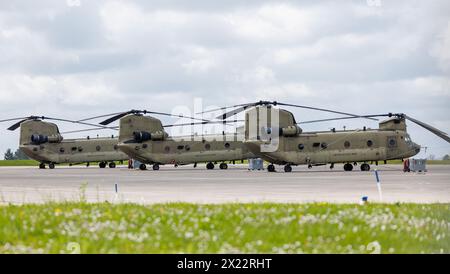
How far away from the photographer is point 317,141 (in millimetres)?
53156

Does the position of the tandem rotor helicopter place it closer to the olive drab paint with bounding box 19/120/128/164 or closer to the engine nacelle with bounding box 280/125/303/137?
the olive drab paint with bounding box 19/120/128/164

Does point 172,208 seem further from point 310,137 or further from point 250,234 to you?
point 310,137

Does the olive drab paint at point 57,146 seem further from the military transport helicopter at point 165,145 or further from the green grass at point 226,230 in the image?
the green grass at point 226,230

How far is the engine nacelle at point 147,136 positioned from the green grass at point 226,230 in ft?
152

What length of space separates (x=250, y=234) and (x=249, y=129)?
132 ft

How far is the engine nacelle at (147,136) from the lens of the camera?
6203 centimetres

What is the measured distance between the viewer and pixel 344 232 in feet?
39.5

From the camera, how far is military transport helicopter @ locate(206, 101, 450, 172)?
5172 centimetres

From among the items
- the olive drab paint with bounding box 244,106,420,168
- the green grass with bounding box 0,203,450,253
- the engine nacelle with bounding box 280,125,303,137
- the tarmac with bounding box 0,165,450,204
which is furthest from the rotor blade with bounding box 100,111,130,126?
the green grass with bounding box 0,203,450,253

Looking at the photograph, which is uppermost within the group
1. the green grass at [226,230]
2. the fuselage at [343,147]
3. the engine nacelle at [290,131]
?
the engine nacelle at [290,131]

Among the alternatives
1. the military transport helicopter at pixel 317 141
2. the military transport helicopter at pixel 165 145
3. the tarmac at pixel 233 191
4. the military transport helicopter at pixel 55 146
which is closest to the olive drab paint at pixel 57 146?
the military transport helicopter at pixel 55 146

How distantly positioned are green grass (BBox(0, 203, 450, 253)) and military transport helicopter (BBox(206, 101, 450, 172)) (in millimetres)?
35914
